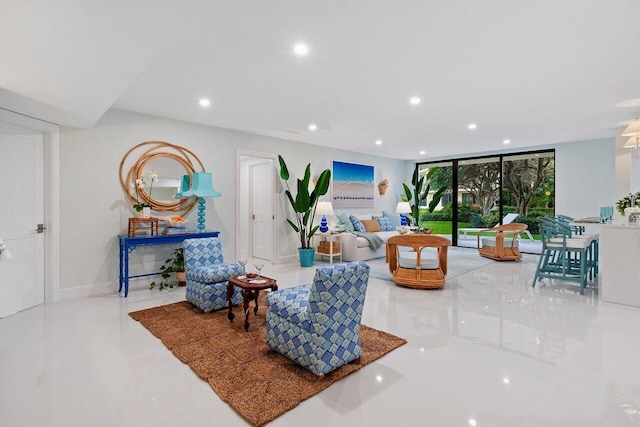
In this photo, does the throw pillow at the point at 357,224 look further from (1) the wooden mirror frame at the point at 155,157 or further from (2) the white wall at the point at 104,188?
(1) the wooden mirror frame at the point at 155,157

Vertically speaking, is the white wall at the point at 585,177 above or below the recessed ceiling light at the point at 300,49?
below

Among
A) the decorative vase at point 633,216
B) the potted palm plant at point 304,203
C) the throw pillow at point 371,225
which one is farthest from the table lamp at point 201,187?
the decorative vase at point 633,216

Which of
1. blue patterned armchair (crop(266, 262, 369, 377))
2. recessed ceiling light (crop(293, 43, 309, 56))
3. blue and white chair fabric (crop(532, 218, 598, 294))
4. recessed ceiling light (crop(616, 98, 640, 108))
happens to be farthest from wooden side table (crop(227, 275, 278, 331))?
recessed ceiling light (crop(616, 98, 640, 108))

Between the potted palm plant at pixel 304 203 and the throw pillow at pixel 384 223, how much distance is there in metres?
1.97

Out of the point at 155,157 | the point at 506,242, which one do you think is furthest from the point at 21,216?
the point at 506,242

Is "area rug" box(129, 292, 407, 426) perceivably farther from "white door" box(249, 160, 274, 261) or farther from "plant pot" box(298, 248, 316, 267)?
"white door" box(249, 160, 274, 261)

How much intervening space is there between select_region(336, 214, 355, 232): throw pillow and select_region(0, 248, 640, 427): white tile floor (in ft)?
11.1

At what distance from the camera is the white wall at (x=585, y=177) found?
6.27 m

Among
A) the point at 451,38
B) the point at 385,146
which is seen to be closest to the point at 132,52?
the point at 451,38

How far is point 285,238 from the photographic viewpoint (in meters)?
6.42

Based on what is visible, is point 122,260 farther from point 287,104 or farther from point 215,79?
point 287,104

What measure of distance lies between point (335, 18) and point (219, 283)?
9.13 feet

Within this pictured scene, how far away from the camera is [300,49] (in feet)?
8.86

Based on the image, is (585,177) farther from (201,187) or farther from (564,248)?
(201,187)
